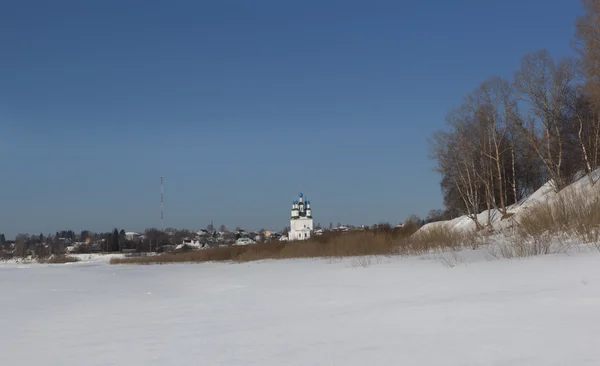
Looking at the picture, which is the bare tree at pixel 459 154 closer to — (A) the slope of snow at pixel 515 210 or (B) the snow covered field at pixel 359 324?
(A) the slope of snow at pixel 515 210

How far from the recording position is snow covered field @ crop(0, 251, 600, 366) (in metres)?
4.31

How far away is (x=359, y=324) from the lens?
5.72 meters

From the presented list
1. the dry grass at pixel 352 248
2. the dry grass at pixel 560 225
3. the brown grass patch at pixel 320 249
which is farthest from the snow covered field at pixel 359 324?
the brown grass patch at pixel 320 249

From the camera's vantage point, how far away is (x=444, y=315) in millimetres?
5469

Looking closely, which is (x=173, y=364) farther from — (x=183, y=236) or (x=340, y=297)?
(x=183, y=236)

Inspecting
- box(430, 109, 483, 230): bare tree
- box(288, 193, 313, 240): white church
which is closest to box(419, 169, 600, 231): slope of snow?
box(430, 109, 483, 230): bare tree

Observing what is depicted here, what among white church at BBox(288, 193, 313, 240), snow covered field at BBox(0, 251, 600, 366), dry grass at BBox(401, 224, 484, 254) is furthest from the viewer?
white church at BBox(288, 193, 313, 240)

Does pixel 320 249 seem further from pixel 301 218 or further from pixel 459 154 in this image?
pixel 301 218

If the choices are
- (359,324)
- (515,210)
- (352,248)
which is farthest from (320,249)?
(359,324)

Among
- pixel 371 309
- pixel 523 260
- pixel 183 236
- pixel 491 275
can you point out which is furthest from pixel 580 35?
pixel 183 236

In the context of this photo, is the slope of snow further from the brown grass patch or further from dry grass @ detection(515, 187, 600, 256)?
dry grass @ detection(515, 187, 600, 256)

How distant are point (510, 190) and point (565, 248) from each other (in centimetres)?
3305

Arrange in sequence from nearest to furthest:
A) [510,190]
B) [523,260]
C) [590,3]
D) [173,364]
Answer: [173,364] → [523,260] → [590,3] → [510,190]

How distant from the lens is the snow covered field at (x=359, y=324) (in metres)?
4.31
